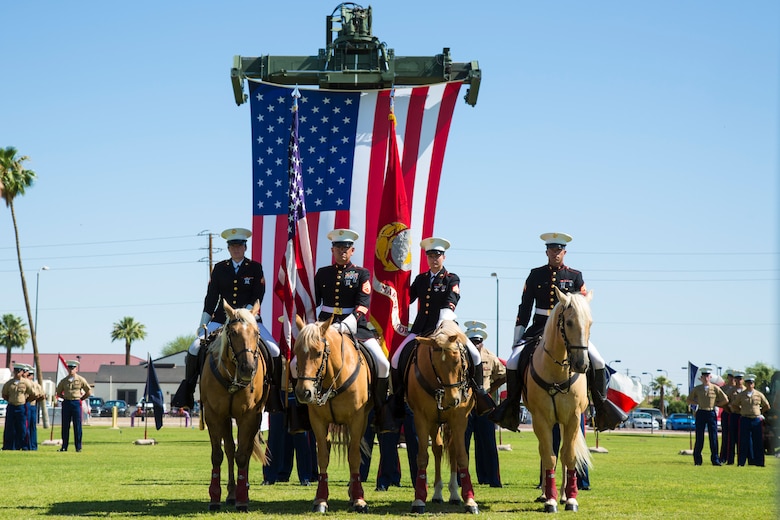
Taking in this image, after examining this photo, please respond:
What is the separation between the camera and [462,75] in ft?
74.2

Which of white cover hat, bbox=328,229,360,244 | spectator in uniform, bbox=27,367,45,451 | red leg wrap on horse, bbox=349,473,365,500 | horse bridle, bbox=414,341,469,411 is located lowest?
spectator in uniform, bbox=27,367,45,451

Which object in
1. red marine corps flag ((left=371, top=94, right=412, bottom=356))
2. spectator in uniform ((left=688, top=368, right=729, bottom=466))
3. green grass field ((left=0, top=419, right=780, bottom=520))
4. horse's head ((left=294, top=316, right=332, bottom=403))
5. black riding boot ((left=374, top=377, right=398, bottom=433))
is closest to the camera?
horse's head ((left=294, top=316, right=332, bottom=403))

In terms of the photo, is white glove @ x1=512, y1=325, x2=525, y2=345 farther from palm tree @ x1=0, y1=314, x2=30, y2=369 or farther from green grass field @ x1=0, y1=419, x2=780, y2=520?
palm tree @ x1=0, y1=314, x2=30, y2=369

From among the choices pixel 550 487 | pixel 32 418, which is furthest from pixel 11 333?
pixel 550 487

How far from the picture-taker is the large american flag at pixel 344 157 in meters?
20.3

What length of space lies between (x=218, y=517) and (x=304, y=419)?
2100mm

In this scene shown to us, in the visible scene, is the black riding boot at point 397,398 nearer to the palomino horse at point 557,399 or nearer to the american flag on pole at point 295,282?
the palomino horse at point 557,399

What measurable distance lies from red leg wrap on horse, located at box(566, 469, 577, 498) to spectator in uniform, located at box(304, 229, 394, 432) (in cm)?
223

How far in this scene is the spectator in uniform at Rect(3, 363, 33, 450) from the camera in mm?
27000

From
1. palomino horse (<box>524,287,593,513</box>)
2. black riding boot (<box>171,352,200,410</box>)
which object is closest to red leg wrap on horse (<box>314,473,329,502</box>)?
black riding boot (<box>171,352,200,410</box>)

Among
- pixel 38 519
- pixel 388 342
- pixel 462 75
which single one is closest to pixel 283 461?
pixel 388 342

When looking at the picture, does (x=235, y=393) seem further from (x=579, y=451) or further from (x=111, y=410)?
(x=111, y=410)

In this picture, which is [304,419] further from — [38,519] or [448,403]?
[38,519]

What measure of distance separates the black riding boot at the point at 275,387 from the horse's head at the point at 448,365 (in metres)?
2.03
